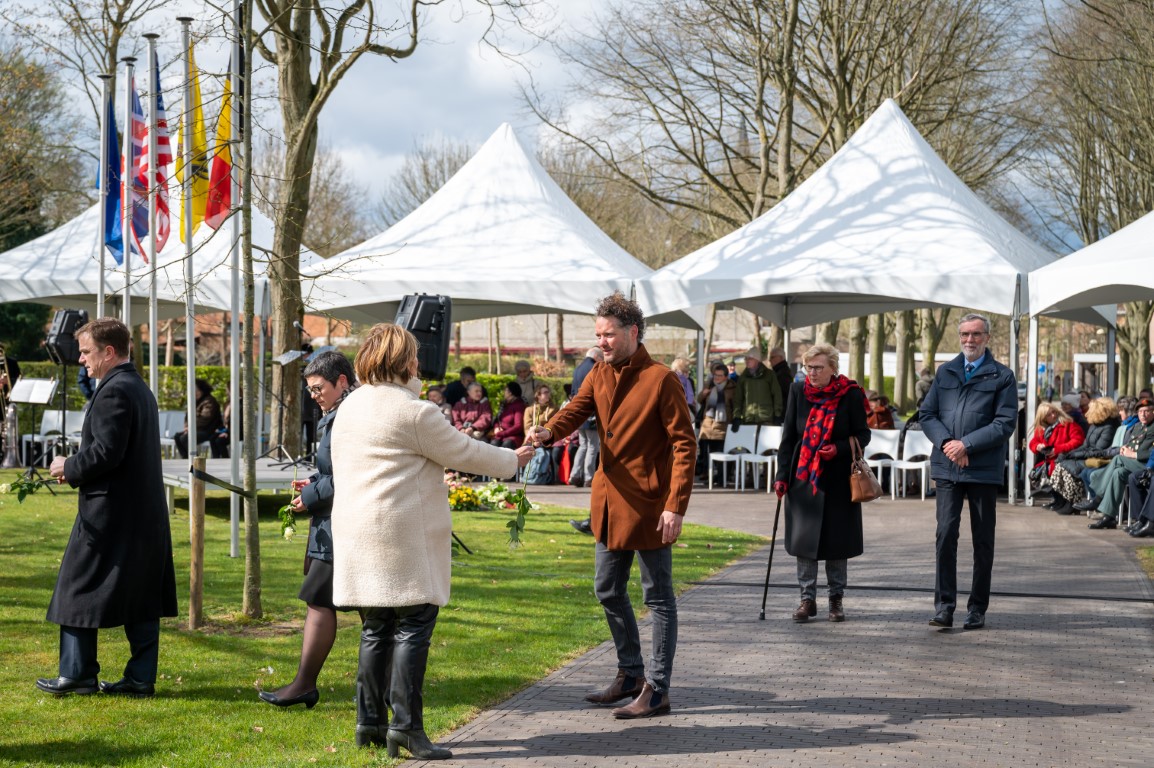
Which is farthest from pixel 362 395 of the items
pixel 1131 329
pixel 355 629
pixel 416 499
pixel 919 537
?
pixel 1131 329

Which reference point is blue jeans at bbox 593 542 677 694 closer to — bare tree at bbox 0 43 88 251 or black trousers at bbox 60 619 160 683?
black trousers at bbox 60 619 160 683

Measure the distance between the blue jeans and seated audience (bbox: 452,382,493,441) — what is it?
42.4 ft

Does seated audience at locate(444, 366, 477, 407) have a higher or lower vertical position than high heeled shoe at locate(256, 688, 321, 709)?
higher

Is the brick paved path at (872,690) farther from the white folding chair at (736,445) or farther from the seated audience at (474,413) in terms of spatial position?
the seated audience at (474,413)

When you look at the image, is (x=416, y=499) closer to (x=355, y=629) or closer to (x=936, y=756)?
(x=936, y=756)

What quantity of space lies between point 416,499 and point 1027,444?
12.4 metres

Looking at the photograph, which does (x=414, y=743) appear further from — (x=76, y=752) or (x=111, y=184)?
(x=111, y=184)

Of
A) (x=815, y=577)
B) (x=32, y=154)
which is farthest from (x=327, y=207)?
(x=815, y=577)

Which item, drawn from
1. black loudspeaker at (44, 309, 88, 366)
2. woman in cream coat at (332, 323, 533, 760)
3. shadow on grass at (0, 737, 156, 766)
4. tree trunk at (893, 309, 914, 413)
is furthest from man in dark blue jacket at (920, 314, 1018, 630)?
tree trunk at (893, 309, 914, 413)

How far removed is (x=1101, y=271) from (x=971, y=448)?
7653 mm

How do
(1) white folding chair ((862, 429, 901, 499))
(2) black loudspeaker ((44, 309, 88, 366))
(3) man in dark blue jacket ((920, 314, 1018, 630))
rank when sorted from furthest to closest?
1. (1) white folding chair ((862, 429, 901, 499))
2. (2) black loudspeaker ((44, 309, 88, 366))
3. (3) man in dark blue jacket ((920, 314, 1018, 630))

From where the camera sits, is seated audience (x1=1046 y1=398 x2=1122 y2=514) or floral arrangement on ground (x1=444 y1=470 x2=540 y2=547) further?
seated audience (x1=1046 y1=398 x2=1122 y2=514)

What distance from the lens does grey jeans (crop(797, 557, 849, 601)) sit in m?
8.38

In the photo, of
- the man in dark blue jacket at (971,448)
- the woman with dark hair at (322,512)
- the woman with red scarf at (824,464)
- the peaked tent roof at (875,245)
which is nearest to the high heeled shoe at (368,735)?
the woman with dark hair at (322,512)
